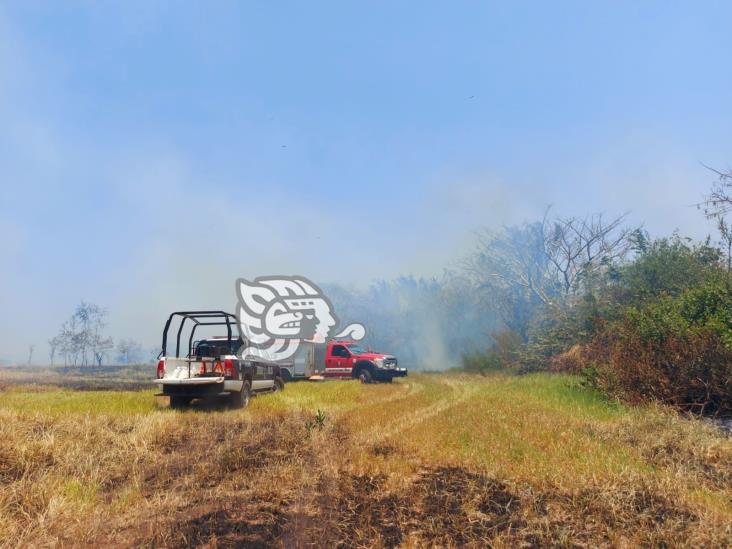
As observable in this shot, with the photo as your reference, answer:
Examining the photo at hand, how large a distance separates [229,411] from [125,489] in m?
5.88

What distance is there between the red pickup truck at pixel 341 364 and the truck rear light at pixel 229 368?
9388 mm

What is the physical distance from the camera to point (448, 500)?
478cm

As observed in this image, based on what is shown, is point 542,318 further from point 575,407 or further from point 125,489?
point 125,489

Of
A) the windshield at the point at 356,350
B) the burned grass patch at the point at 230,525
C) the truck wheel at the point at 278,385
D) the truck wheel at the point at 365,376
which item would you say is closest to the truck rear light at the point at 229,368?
the truck wheel at the point at 278,385

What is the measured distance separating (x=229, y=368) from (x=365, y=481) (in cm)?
680

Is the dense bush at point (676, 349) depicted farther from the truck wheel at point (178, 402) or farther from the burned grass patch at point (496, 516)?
the truck wheel at point (178, 402)

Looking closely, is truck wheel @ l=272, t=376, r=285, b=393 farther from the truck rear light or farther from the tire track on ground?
the tire track on ground


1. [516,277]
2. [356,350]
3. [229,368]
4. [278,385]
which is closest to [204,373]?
[229,368]

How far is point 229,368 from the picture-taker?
11.4m

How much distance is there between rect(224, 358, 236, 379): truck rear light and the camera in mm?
11312

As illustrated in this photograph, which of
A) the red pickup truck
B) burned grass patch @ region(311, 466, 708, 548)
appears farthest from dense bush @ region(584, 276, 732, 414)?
the red pickup truck

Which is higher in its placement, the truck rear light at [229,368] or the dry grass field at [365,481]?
the truck rear light at [229,368]

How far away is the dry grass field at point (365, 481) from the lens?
4.03 m

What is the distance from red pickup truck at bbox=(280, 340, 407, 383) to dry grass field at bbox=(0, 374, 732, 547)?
39.9ft
